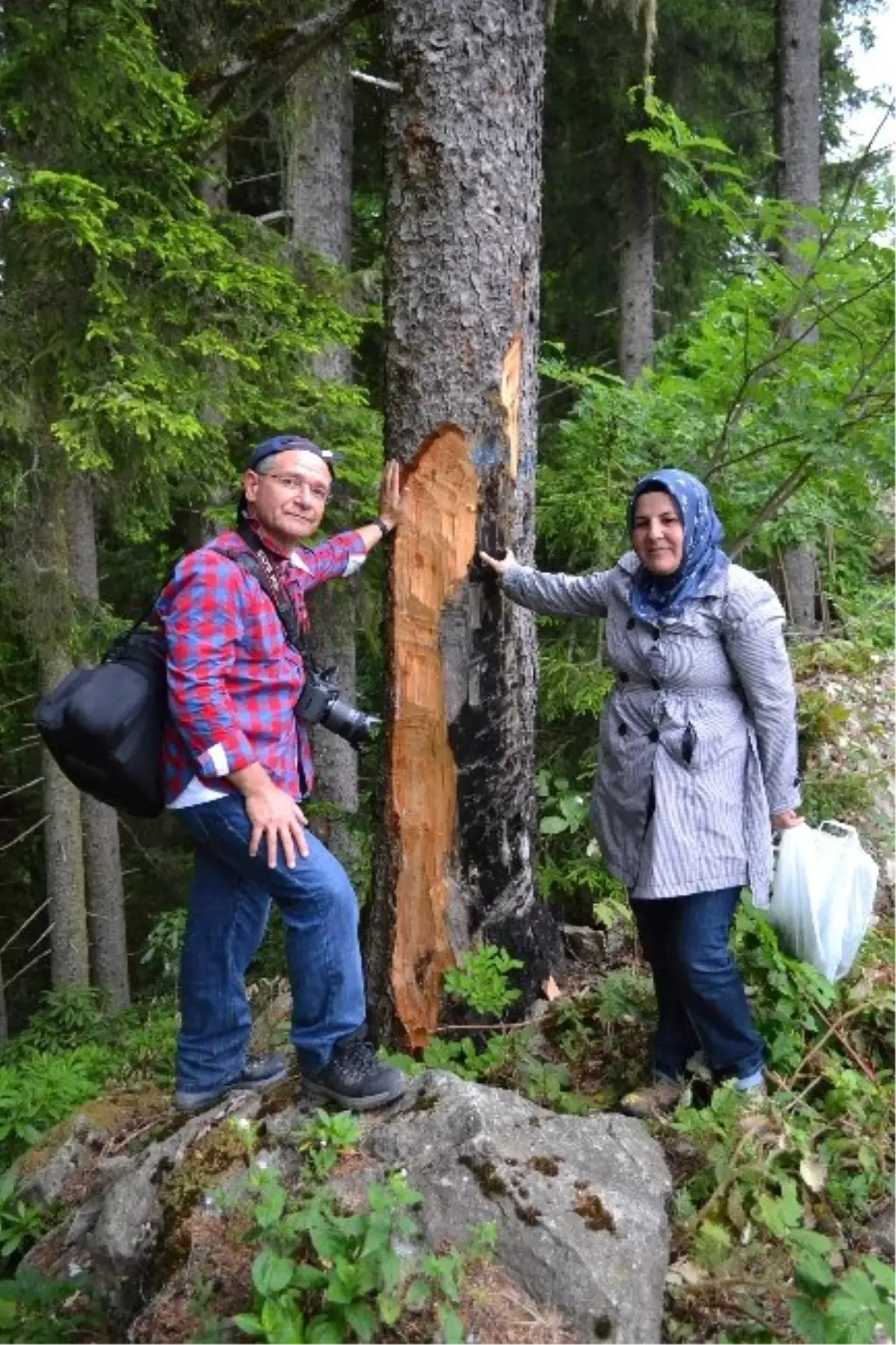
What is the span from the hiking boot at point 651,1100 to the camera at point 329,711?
153 centimetres

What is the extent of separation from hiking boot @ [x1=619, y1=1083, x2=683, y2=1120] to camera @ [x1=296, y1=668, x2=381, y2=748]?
1534 mm

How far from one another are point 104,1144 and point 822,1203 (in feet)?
8.74

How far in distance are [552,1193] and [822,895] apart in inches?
57.7

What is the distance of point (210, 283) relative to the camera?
5.49m

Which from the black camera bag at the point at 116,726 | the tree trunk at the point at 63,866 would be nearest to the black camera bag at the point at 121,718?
the black camera bag at the point at 116,726

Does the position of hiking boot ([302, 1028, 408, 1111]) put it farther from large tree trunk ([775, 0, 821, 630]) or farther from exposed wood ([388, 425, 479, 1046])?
large tree trunk ([775, 0, 821, 630])

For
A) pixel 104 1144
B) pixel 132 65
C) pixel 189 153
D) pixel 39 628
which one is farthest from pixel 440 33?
pixel 39 628

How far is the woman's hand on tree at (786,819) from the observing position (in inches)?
134

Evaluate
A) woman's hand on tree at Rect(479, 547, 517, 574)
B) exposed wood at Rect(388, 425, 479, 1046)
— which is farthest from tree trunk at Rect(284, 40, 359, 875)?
woman's hand on tree at Rect(479, 547, 517, 574)

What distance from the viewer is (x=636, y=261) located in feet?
39.4

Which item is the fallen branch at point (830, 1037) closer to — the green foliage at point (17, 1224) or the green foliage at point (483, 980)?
the green foliage at point (483, 980)

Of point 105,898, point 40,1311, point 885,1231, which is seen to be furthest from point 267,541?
point 105,898

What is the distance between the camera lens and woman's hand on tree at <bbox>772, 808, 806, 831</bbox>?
3404 mm

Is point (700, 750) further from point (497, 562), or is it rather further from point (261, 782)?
point (261, 782)
